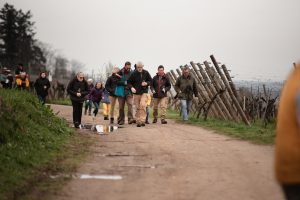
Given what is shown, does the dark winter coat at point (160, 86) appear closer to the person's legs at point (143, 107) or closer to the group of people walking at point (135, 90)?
Result: the group of people walking at point (135, 90)

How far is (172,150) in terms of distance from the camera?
10.2 metres

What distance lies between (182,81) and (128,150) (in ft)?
27.5

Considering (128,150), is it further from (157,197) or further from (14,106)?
(157,197)

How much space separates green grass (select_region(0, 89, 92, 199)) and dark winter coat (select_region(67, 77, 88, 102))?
218cm

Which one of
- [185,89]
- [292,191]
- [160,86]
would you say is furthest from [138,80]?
[292,191]

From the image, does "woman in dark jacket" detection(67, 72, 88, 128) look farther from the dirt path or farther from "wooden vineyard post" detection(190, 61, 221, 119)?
"wooden vineyard post" detection(190, 61, 221, 119)

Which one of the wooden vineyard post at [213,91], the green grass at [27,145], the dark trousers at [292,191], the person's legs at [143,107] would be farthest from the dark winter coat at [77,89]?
the dark trousers at [292,191]

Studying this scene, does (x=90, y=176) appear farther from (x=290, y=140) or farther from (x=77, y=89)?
(x=77, y=89)

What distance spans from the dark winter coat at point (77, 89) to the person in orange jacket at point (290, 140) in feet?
40.9

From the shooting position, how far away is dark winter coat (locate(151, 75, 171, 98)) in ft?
57.9

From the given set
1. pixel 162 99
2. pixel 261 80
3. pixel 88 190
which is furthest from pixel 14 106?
pixel 261 80

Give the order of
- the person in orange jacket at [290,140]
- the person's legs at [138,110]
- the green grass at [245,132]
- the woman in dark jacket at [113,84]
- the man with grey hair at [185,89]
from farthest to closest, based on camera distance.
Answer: the man with grey hair at [185,89] → the woman in dark jacket at [113,84] → the person's legs at [138,110] → the green grass at [245,132] → the person in orange jacket at [290,140]

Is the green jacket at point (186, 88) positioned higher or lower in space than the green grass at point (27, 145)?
higher

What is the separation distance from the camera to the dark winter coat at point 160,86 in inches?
695
